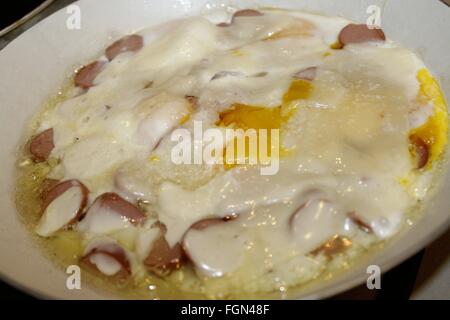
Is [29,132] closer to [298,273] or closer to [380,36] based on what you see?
[298,273]

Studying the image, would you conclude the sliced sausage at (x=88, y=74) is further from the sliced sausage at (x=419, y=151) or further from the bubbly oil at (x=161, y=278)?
the sliced sausage at (x=419, y=151)

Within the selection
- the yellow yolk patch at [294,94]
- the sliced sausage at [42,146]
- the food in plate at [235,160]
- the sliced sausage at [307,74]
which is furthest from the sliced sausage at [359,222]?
the sliced sausage at [42,146]

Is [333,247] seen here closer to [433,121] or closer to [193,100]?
[433,121]

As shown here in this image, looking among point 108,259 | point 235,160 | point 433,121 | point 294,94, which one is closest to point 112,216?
point 108,259

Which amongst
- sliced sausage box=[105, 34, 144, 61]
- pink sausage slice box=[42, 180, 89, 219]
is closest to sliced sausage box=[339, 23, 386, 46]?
sliced sausage box=[105, 34, 144, 61]

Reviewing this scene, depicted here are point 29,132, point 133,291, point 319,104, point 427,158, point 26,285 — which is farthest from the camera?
point 29,132

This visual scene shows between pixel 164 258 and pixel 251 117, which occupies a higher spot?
pixel 251 117

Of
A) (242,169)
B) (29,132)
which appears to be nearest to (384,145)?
(242,169)
